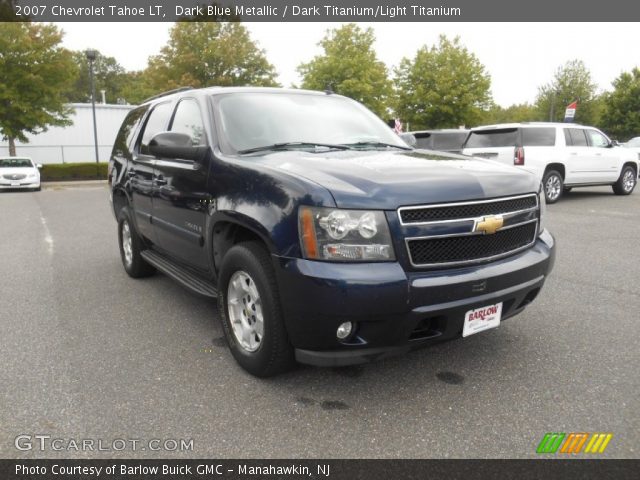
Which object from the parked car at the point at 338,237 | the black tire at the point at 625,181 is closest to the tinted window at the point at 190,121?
the parked car at the point at 338,237

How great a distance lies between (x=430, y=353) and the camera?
11.3 feet

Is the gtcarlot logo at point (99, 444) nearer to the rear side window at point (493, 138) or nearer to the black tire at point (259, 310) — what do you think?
the black tire at point (259, 310)

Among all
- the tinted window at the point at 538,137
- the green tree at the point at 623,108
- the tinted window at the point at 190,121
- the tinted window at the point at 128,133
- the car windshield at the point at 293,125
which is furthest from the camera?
the green tree at the point at 623,108

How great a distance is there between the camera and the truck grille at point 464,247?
261 centimetres

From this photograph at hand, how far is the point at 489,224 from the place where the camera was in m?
2.79

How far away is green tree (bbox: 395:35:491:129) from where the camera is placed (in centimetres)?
3233

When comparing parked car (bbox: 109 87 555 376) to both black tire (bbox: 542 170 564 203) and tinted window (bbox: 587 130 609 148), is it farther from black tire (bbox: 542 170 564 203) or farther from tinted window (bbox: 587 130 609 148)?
tinted window (bbox: 587 130 609 148)

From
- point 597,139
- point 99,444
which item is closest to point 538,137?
point 597,139

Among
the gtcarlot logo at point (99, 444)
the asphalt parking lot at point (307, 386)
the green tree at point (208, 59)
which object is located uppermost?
the green tree at point (208, 59)

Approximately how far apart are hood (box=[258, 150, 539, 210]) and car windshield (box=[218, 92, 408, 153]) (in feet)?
1.15

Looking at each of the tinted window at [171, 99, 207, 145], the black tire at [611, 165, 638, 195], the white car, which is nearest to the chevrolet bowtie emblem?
the tinted window at [171, 99, 207, 145]

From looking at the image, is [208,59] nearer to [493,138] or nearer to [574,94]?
[493,138]

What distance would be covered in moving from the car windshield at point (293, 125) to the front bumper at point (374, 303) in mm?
1240

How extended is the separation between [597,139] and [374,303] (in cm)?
1235
